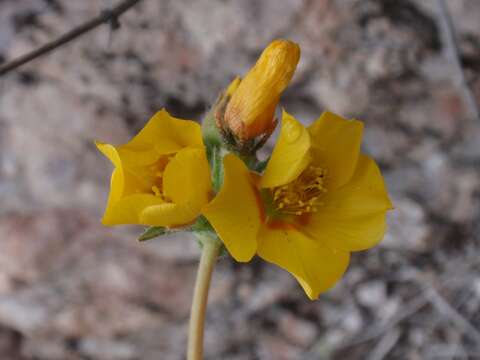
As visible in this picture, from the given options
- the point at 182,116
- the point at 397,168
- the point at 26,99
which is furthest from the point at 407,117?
the point at 26,99

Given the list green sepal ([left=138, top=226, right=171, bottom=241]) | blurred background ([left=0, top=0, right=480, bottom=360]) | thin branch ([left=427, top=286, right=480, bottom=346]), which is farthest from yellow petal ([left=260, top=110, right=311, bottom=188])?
thin branch ([left=427, top=286, right=480, bottom=346])

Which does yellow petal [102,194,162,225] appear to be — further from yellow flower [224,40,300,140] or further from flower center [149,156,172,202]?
yellow flower [224,40,300,140]

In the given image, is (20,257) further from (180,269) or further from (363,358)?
(363,358)

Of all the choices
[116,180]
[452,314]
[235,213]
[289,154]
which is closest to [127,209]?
[116,180]

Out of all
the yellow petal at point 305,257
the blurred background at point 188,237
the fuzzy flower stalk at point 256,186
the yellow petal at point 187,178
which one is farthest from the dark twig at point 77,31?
the blurred background at point 188,237

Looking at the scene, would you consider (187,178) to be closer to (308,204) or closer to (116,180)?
(116,180)

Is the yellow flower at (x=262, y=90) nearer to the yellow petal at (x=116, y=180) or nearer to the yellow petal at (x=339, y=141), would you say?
the yellow petal at (x=339, y=141)
